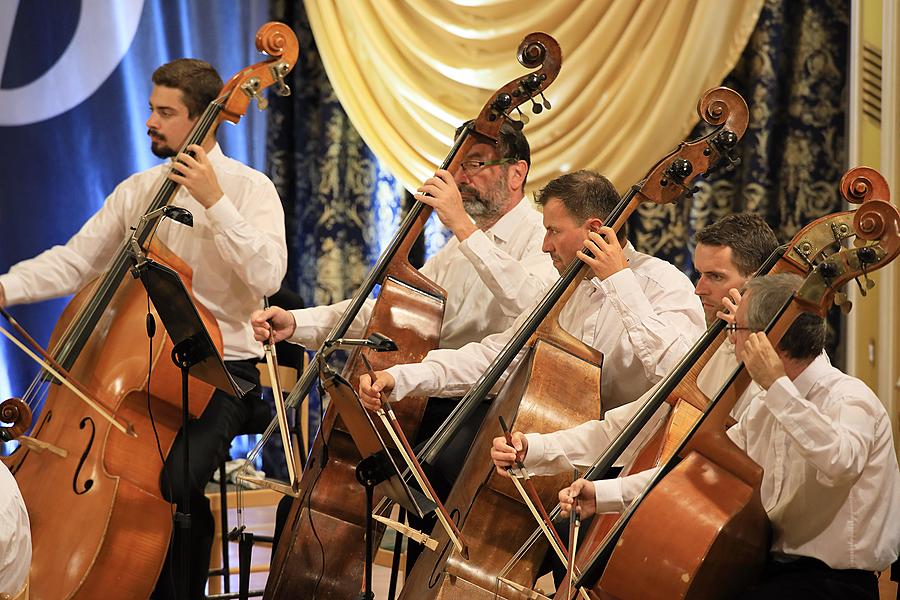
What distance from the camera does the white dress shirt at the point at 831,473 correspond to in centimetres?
203

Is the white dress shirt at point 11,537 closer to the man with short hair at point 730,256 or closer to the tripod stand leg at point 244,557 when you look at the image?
the tripod stand leg at point 244,557

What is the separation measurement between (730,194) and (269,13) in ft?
7.27

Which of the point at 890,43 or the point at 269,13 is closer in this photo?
the point at 890,43

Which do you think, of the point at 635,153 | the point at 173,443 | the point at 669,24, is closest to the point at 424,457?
the point at 173,443

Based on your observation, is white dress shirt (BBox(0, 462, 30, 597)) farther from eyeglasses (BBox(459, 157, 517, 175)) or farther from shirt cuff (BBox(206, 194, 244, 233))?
eyeglasses (BBox(459, 157, 517, 175))

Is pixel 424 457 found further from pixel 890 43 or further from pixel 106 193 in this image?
pixel 106 193

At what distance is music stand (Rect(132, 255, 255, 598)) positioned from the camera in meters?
2.47

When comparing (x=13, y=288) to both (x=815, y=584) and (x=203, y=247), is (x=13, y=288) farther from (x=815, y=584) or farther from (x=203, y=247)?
(x=815, y=584)

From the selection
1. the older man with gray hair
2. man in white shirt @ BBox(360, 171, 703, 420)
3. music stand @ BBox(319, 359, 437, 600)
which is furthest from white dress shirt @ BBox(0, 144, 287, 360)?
the older man with gray hair

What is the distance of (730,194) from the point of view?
3.97 metres

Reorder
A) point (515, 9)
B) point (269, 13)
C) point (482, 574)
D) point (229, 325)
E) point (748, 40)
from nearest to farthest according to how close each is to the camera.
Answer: point (482, 574)
point (229, 325)
point (748, 40)
point (515, 9)
point (269, 13)

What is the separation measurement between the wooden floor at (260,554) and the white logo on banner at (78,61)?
1731 millimetres

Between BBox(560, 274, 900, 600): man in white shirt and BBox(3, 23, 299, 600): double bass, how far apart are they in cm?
114

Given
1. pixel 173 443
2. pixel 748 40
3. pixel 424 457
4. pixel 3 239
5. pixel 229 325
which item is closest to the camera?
pixel 424 457
